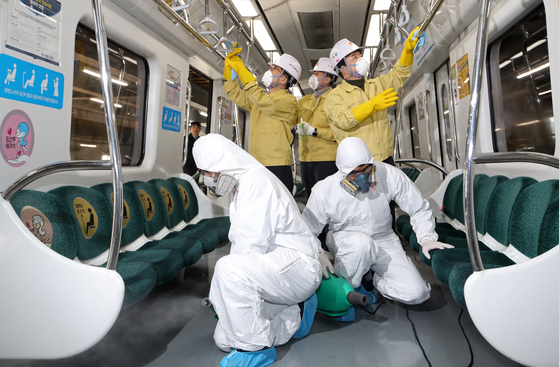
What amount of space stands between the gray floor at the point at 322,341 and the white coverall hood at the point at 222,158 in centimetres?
102

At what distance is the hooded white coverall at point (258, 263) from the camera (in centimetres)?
186

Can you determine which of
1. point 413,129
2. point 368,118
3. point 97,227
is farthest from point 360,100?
point 413,129

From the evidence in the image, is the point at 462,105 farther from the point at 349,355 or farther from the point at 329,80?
the point at 349,355

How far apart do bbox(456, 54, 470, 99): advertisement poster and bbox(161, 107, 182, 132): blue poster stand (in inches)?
128

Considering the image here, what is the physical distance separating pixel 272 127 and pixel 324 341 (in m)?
2.29

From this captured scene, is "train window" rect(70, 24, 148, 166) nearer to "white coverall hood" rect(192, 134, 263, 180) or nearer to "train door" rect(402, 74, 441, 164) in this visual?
"white coverall hood" rect(192, 134, 263, 180)

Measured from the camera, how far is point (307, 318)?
2207 mm

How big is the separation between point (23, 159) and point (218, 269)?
150 centimetres

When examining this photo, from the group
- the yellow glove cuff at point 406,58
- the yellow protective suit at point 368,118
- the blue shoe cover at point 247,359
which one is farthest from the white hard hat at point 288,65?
the blue shoe cover at point 247,359

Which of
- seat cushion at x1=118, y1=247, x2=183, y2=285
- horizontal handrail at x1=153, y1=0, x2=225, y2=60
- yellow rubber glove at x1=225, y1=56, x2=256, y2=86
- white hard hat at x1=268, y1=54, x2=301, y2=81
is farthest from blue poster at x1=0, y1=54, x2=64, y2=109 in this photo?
white hard hat at x1=268, y1=54, x2=301, y2=81

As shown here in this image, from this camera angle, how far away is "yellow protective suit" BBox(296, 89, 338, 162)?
3930 mm

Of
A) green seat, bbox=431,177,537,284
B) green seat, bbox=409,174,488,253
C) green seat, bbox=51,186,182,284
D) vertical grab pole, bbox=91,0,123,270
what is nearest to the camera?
vertical grab pole, bbox=91,0,123,270

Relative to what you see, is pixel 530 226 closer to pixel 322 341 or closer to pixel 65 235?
pixel 322 341

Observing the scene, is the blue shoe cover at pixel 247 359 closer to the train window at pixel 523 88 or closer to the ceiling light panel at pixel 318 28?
the train window at pixel 523 88
